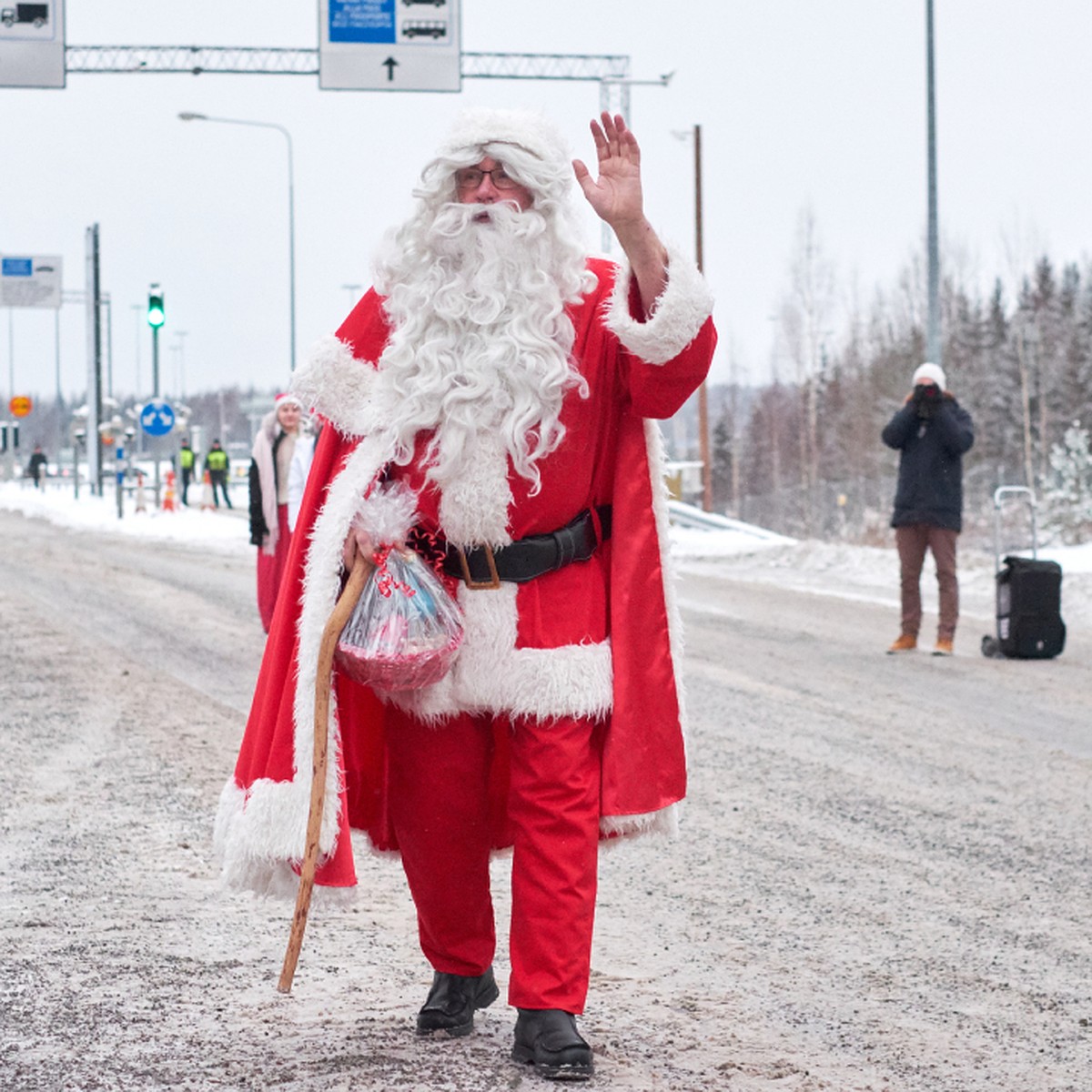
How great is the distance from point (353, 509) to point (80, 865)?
2.41m

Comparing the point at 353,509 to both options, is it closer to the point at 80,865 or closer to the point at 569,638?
the point at 569,638

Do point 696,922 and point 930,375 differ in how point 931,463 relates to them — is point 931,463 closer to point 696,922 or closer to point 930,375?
point 930,375

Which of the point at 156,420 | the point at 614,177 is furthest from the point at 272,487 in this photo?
the point at 156,420

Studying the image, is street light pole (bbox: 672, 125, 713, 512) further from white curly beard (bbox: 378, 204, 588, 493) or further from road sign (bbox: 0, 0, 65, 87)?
white curly beard (bbox: 378, 204, 588, 493)

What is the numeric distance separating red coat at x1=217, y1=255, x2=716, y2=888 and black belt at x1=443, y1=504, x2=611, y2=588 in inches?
1.0

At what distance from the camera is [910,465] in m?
11.9

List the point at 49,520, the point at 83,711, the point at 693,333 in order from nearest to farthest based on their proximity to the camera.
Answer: the point at 693,333
the point at 83,711
the point at 49,520

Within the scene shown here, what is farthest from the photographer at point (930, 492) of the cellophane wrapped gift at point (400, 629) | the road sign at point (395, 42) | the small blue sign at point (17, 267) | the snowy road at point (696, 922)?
the small blue sign at point (17, 267)

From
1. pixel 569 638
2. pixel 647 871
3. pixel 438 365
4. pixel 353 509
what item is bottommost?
pixel 647 871

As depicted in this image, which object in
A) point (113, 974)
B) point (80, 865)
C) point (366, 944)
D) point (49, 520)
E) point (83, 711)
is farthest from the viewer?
point (49, 520)

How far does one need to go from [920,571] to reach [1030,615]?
0.81m

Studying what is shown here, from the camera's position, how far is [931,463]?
1177 centimetres

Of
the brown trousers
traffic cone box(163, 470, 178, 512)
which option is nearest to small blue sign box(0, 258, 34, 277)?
traffic cone box(163, 470, 178, 512)

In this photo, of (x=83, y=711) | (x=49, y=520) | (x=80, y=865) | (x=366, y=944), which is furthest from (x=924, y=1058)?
(x=49, y=520)
